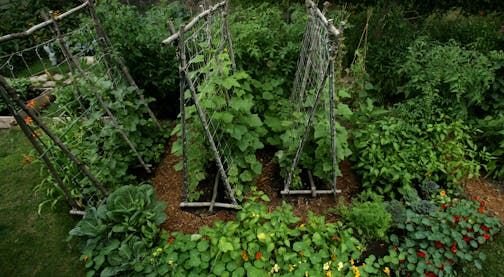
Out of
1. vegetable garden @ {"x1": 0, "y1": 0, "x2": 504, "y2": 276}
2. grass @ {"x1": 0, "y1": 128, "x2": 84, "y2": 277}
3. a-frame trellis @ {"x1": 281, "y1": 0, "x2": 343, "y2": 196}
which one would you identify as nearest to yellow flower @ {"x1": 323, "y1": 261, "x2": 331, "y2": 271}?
vegetable garden @ {"x1": 0, "y1": 0, "x2": 504, "y2": 276}

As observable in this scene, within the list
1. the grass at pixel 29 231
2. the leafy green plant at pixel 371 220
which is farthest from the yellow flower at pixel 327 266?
the grass at pixel 29 231

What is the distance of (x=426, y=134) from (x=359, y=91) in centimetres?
113

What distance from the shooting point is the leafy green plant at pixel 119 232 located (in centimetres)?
250

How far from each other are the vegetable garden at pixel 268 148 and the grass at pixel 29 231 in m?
0.19

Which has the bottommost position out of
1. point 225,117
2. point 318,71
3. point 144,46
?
point 225,117

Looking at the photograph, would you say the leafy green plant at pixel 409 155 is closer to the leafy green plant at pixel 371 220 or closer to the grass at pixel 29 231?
the leafy green plant at pixel 371 220

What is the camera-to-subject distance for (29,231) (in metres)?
3.05

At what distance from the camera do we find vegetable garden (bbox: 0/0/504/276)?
2.49 metres

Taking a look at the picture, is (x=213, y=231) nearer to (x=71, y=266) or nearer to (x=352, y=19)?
(x=71, y=266)

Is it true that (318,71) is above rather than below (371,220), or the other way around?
above

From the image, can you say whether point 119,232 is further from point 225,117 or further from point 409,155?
point 409,155

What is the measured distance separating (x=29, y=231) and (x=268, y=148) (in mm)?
2851

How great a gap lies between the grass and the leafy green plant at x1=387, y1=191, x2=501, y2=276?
117 inches

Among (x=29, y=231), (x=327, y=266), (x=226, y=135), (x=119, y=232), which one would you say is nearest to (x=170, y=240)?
(x=119, y=232)
